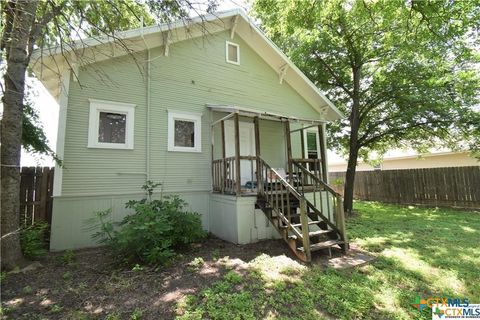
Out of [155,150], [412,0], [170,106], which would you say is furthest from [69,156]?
[412,0]

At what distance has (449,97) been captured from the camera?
1048 cm

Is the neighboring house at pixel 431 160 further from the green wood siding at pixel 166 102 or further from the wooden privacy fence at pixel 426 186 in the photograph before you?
the green wood siding at pixel 166 102

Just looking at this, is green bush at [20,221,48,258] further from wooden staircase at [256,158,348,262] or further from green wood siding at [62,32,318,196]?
wooden staircase at [256,158,348,262]

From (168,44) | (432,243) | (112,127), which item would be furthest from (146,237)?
(432,243)

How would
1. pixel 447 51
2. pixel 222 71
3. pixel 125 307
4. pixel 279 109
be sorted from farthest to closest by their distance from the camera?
1. pixel 447 51
2. pixel 279 109
3. pixel 222 71
4. pixel 125 307

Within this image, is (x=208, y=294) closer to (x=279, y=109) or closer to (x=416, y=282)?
(x=416, y=282)

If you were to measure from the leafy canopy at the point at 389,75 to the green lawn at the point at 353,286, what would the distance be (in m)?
6.44

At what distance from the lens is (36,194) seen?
19.7 ft

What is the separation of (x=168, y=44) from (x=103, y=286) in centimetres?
637

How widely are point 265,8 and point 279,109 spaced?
341 cm

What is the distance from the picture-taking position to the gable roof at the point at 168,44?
5.89m

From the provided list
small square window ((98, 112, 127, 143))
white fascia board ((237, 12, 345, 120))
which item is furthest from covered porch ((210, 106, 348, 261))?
small square window ((98, 112, 127, 143))

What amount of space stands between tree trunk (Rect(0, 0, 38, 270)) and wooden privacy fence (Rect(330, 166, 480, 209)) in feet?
46.7

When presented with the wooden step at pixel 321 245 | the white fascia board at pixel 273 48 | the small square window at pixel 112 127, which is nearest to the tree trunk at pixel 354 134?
the white fascia board at pixel 273 48
